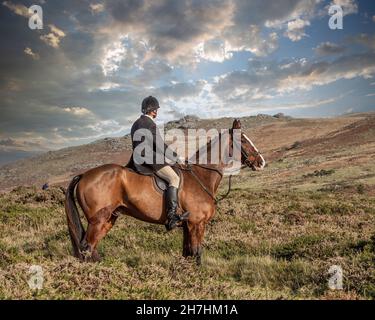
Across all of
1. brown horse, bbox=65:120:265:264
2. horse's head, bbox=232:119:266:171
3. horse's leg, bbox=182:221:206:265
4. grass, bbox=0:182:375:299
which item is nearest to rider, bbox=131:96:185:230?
brown horse, bbox=65:120:265:264

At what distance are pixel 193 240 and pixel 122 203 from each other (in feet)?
6.36

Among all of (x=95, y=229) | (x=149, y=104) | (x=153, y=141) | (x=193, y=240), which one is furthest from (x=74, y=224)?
(x=149, y=104)

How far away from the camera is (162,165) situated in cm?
852

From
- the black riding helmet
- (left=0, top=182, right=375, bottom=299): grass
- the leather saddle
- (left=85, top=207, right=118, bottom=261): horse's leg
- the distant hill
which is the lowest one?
(left=0, top=182, right=375, bottom=299): grass

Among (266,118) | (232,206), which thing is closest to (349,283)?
(232,206)

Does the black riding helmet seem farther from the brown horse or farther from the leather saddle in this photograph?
the brown horse

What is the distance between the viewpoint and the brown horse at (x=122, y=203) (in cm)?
805

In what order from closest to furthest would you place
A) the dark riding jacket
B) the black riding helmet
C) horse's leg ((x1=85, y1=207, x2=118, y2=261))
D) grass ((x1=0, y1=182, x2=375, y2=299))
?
grass ((x1=0, y1=182, x2=375, y2=299)), horse's leg ((x1=85, y1=207, x2=118, y2=261)), the dark riding jacket, the black riding helmet

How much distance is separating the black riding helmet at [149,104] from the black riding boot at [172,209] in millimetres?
1985

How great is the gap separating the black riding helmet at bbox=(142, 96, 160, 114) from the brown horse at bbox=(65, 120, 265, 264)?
5.02 ft

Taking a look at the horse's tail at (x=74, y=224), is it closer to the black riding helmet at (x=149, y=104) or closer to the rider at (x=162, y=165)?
the rider at (x=162, y=165)

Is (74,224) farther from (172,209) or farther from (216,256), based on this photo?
(216,256)

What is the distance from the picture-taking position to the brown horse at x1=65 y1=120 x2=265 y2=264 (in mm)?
8055

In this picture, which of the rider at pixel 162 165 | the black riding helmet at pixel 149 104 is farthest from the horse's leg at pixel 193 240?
the black riding helmet at pixel 149 104
